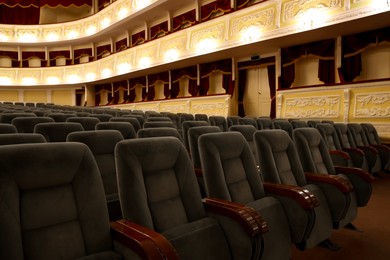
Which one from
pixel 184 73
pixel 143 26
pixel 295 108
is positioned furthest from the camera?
pixel 143 26

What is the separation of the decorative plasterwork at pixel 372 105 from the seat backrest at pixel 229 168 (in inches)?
117

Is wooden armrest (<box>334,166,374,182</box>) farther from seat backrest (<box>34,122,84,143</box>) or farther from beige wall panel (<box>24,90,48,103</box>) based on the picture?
beige wall panel (<box>24,90,48,103</box>)

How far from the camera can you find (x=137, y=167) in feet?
2.69

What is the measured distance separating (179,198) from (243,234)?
0.21 meters

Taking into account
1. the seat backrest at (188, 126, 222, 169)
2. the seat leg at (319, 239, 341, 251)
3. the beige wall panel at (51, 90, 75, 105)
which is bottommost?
the seat leg at (319, 239, 341, 251)

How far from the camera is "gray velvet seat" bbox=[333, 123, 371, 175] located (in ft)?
7.56

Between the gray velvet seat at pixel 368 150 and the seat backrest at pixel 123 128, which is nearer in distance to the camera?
the seat backrest at pixel 123 128

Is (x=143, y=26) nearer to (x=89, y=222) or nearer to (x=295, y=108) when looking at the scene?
(x=295, y=108)

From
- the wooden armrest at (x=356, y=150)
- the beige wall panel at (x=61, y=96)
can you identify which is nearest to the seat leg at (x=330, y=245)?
the wooden armrest at (x=356, y=150)

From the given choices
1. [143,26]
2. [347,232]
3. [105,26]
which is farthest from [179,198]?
[105,26]

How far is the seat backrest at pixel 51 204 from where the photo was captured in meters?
0.61

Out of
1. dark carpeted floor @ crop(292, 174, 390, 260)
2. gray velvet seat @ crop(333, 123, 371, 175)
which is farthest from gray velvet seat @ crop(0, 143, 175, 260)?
gray velvet seat @ crop(333, 123, 371, 175)

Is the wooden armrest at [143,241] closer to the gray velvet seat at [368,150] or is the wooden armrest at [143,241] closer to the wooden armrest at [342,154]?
the wooden armrest at [342,154]

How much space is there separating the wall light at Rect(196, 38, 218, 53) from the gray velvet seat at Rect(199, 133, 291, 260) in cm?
389
